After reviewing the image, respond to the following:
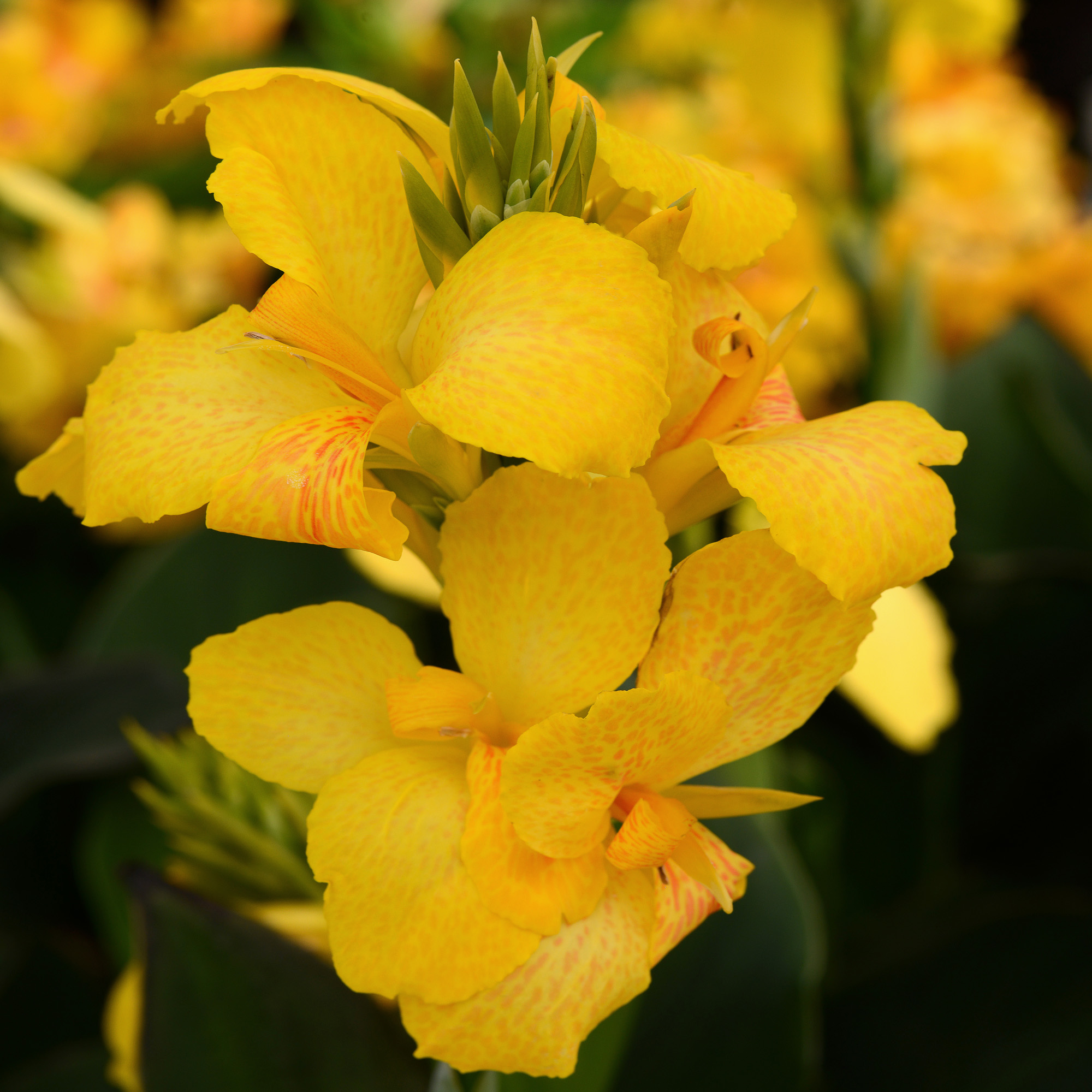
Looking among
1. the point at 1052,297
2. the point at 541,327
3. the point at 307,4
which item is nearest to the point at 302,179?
the point at 541,327

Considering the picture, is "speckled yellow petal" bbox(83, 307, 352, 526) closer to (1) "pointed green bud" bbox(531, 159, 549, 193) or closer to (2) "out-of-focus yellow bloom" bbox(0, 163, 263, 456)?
(1) "pointed green bud" bbox(531, 159, 549, 193)

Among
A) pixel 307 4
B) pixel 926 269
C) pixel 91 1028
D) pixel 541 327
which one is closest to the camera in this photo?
pixel 541 327

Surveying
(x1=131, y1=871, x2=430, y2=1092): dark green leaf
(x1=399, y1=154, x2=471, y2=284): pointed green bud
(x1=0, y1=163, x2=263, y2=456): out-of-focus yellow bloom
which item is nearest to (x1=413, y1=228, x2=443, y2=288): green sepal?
(x1=399, y1=154, x2=471, y2=284): pointed green bud

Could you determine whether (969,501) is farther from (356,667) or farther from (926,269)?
(356,667)

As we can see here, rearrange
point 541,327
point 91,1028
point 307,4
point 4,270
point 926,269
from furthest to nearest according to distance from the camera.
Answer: point 307,4, point 4,270, point 926,269, point 91,1028, point 541,327

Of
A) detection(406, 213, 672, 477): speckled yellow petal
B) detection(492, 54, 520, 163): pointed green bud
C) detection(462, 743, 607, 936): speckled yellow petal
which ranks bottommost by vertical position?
detection(462, 743, 607, 936): speckled yellow petal

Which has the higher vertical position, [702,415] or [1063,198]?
[702,415]
